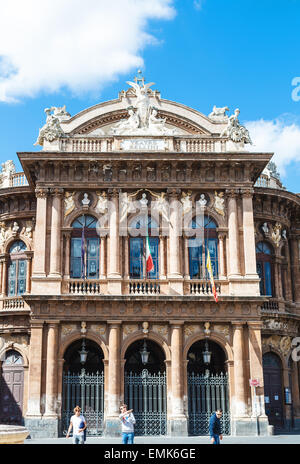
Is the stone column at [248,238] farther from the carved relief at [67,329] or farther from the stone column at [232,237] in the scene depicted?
the carved relief at [67,329]

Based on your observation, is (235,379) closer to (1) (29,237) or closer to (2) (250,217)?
(2) (250,217)


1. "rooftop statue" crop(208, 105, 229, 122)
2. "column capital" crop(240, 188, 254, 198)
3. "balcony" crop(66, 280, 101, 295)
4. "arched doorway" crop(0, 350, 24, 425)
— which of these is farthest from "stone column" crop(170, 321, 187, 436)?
"rooftop statue" crop(208, 105, 229, 122)

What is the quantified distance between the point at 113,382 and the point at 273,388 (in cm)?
882

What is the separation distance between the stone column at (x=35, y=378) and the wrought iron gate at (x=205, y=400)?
644 cm

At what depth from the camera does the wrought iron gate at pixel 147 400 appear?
27500 millimetres

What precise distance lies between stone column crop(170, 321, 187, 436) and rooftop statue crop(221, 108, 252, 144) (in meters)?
9.09

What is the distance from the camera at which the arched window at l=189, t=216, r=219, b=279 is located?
29.7 m

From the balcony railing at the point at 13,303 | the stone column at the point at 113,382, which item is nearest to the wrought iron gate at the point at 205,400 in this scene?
the stone column at the point at 113,382

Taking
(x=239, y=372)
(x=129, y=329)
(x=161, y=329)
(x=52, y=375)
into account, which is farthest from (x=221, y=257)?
(x=52, y=375)

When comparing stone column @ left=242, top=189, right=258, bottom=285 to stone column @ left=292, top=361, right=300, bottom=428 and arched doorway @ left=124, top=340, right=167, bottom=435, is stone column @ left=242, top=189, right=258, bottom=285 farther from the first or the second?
stone column @ left=292, top=361, right=300, bottom=428

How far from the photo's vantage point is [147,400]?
27.9 metres

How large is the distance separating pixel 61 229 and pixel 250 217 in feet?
28.3

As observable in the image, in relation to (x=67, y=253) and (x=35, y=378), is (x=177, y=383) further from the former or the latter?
(x=67, y=253)

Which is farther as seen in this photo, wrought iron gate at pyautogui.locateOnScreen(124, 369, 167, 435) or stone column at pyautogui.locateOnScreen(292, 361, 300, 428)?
stone column at pyautogui.locateOnScreen(292, 361, 300, 428)
